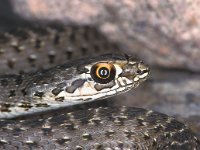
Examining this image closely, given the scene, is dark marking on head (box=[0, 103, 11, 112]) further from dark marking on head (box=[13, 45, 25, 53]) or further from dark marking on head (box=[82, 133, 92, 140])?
dark marking on head (box=[13, 45, 25, 53])

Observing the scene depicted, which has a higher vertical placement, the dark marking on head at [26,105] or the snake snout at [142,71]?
the snake snout at [142,71]

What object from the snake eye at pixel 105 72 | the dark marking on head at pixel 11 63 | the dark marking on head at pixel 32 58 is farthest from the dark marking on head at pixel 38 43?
the snake eye at pixel 105 72

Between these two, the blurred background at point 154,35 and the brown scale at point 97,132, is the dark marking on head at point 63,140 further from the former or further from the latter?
the blurred background at point 154,35

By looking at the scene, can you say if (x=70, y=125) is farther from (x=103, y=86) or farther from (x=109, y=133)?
(x=103, y=86)

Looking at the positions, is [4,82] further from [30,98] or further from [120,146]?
[120,146]

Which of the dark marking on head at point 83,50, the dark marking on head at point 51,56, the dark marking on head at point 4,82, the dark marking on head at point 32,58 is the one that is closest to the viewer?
the dark marking on head at point 4,82

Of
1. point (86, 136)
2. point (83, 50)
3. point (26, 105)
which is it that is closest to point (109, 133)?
point (86, 136)
